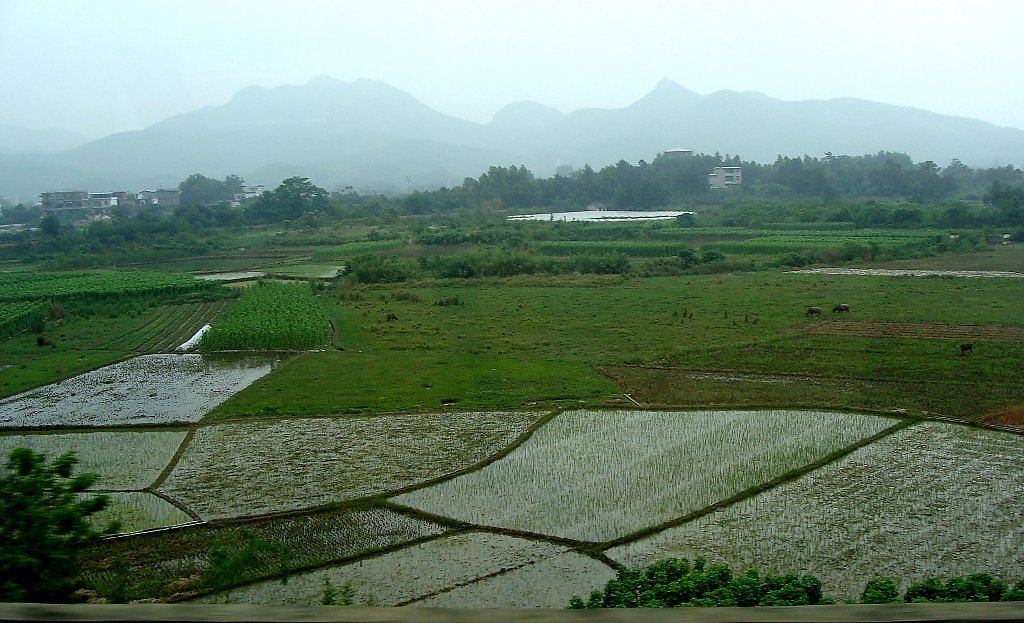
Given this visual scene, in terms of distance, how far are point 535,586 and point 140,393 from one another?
1343cm

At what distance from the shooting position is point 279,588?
28.0ft

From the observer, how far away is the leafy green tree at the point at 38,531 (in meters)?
4.58

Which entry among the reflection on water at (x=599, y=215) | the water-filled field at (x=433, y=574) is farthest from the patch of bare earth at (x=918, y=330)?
the reflection on water at (x=599, y=215)

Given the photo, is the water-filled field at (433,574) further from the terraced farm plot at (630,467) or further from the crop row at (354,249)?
the crop row at (354,249)

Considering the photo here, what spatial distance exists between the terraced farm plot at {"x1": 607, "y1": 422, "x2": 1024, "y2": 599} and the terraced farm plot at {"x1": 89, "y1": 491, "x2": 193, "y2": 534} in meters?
6.13

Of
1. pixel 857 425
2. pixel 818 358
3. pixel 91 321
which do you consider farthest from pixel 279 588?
pixel 91 321

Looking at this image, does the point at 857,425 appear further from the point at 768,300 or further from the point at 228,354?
the point at 228,354

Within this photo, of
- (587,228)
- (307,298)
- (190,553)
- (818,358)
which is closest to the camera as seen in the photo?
(190,553)

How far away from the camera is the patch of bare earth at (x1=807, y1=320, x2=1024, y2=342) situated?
64.7ft

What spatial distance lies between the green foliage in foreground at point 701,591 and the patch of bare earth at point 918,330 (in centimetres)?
1569

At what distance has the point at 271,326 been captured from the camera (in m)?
24.7

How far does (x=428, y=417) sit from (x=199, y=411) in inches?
201

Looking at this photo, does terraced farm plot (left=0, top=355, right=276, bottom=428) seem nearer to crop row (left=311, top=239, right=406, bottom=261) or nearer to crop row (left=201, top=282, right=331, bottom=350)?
crop row (left=201, top=282, right=331, bottom=350)

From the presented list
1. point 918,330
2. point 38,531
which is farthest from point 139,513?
point 918,330
